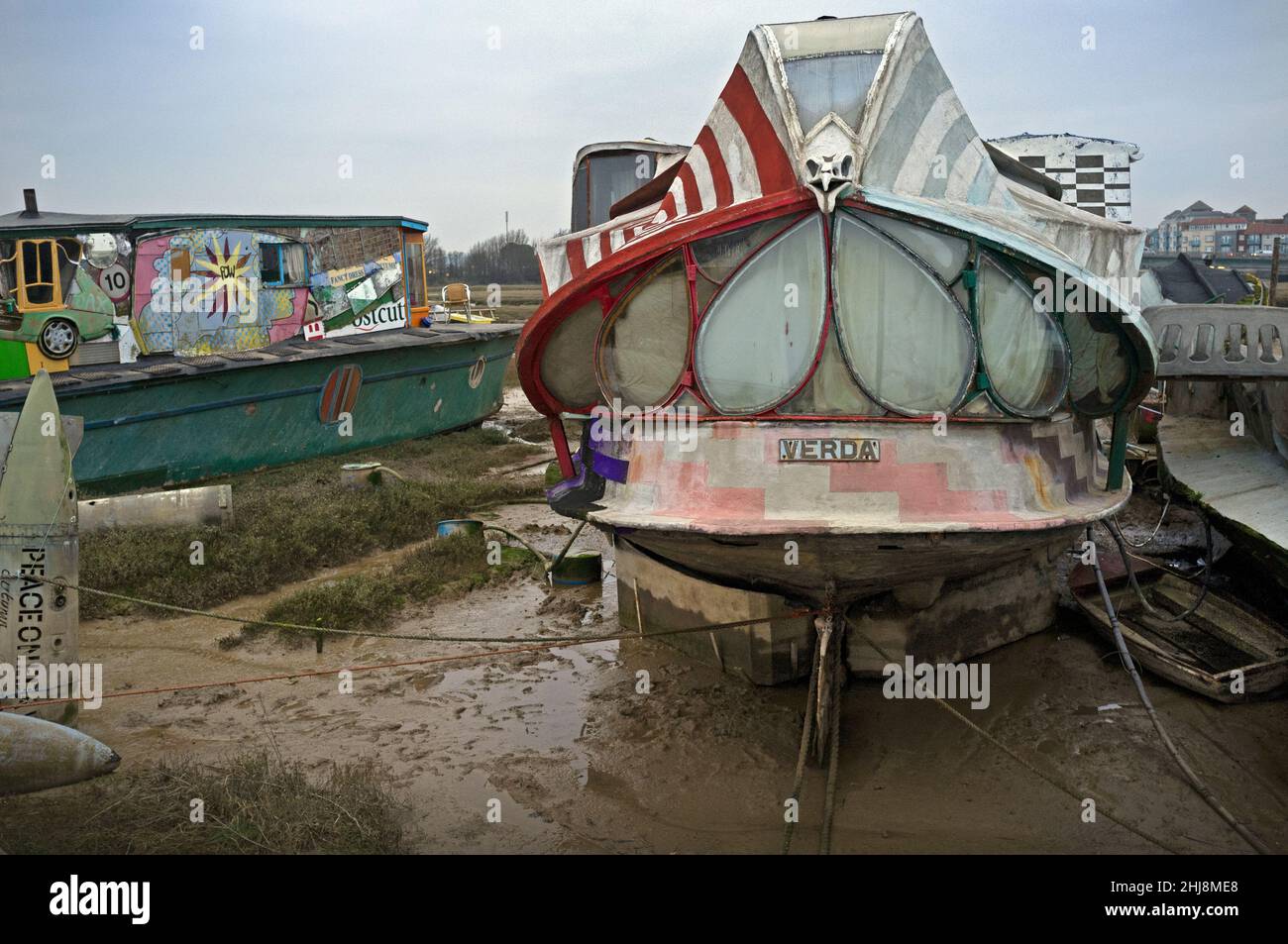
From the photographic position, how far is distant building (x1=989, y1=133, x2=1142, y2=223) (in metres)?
11.7

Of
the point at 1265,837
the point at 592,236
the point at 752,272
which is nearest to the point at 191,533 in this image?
the point at 592,236

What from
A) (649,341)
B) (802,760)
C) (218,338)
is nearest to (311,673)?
(649,341)

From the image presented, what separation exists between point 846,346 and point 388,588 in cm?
475

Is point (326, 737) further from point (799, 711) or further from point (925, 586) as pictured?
point (925, 586)

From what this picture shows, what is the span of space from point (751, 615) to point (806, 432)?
1.65m

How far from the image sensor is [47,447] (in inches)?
238

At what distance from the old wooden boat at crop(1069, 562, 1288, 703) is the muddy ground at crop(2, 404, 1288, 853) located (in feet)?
0.48

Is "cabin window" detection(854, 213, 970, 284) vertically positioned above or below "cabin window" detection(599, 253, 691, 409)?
above

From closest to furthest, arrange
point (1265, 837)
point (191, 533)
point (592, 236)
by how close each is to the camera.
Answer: point (1265, 837), point (592, 236), point (191, 533)

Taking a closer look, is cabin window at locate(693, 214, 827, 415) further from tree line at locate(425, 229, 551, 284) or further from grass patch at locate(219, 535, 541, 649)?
tree line at locate(425, 229, 551, 284)

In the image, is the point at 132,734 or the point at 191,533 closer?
the point at 132,734

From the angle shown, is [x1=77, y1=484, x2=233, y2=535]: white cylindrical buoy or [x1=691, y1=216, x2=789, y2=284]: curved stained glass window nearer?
[x1=691, y1=216, x2=789, y2=284]: curved stained glass window

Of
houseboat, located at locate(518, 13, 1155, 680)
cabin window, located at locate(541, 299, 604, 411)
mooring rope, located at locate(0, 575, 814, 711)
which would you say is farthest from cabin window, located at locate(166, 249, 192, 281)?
houseboat, located at locate(518, 13, 1155, 680)

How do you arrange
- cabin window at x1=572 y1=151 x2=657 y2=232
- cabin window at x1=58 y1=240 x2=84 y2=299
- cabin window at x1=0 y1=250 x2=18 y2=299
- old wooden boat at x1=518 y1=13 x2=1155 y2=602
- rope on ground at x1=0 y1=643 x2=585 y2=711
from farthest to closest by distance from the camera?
1. cabin window at x1=58 y1=240 x2=84 y2=299
2. cabin window at x1=0 y1=250 x2=18 y2=299
3. cabin window at x1=572 y1=151 x2=657 y2=232
4. rope on ground at x1=0 y1=643 x2=585 y2=711
5. old wooden boat at x1=518 y1=13 x2=1155 y2=602
